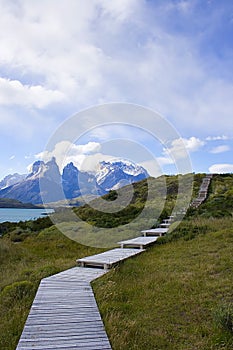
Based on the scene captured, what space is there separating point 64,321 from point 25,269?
4599 millimetres

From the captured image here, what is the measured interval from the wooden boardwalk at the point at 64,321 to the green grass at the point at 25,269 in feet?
0.99

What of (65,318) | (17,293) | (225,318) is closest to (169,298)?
(225,318)

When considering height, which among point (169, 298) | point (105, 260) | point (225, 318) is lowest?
point (169, 298)

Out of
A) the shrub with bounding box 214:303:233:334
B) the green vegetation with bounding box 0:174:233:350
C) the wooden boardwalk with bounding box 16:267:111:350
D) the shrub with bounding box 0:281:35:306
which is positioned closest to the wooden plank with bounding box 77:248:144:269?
the green vegetation with bounding box 0:174:233:350

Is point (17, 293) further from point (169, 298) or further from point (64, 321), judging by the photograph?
point (169, 298)

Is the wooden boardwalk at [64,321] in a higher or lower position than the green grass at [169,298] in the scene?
higher

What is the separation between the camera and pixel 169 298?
232 inches

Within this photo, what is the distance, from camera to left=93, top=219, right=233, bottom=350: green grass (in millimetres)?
4238

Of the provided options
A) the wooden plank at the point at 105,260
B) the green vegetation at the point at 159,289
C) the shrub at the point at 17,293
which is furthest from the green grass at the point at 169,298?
the shrub at the point at 17,293

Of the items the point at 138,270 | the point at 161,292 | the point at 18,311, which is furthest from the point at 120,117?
the point at 18,311

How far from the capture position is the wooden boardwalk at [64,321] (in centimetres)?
369

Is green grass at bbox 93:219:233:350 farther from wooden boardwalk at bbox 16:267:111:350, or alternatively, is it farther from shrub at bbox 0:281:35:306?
shrub at bbox 0:281:35:306

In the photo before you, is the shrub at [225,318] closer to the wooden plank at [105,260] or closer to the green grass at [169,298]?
the green grass at [169,298]

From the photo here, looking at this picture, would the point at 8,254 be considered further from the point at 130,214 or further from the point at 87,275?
the point at 130,214
